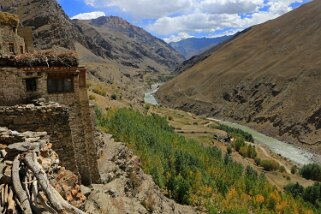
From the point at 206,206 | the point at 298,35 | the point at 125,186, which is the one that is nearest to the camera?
the point at 125,186

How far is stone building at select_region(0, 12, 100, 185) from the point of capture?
16.4m

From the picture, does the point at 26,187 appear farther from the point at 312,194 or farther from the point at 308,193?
the point at 308,193

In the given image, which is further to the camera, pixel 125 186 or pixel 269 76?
pixel 269 76

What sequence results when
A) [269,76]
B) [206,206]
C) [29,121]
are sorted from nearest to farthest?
[29,121], [206,206], [269,76]

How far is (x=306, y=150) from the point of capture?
4247 inches

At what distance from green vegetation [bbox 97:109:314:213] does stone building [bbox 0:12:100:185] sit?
833 inches

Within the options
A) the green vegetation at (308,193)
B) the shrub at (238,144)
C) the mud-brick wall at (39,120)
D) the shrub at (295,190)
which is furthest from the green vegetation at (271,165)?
the mud-brick wall at (39,120)

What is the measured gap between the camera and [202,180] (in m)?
55.1

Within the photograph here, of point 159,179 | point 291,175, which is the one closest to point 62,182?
point 159,179

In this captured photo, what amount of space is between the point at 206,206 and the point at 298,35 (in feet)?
562

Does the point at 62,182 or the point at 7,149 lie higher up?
the point at 7,149

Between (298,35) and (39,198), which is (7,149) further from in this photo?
(298,35)

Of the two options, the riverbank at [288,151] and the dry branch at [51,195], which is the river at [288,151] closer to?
the riverbank at [288,151]

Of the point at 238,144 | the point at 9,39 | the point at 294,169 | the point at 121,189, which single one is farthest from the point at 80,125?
the point at 238,144
